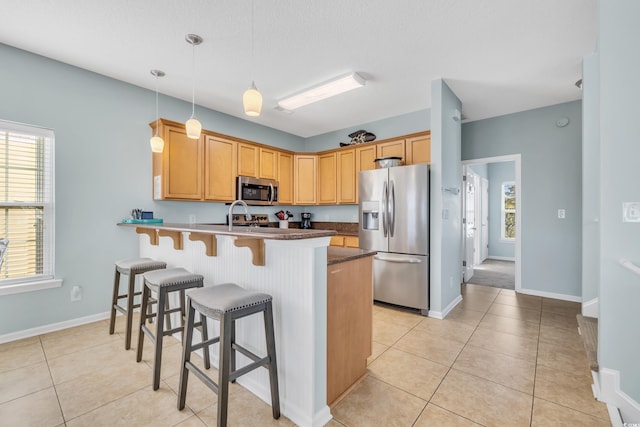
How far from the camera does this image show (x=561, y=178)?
396 cm

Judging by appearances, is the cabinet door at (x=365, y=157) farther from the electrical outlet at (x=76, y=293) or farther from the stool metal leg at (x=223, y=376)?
the electrical outlet at (x=76, y=293)

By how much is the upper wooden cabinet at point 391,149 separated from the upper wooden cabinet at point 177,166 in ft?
8.44

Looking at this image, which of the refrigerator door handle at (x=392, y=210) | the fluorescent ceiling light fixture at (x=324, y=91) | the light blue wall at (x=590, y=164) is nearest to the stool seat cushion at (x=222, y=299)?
the refrigerator door handle at (x=392, y=210)

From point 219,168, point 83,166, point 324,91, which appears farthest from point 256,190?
point 83,166

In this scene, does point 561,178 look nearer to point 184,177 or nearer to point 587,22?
point 587,22

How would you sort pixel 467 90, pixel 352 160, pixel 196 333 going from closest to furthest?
pixel 196 333 → pixel 467 90 → pixel 352 160

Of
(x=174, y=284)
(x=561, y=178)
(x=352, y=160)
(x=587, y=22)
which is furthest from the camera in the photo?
(x=352, y=160)

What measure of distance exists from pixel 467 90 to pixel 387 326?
10.00 feet

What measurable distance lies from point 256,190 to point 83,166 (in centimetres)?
207

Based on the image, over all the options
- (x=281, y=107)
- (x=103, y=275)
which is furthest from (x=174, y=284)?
(x=281, y=107)

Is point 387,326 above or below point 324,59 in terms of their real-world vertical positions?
below

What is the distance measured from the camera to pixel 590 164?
2484mm

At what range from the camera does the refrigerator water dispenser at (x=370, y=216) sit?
3744 mm

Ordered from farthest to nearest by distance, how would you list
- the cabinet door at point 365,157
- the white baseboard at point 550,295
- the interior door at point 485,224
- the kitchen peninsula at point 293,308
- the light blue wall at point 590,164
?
1. the interior door at point 485,224
2. the cabinet door at point 365,157
3. the white baseboard at point 550,295
4. the light blue wall at point 590,164
5. the kitchen peninsula at point 293,308
